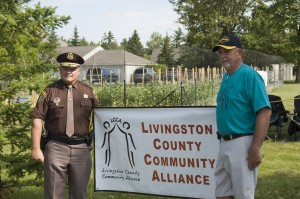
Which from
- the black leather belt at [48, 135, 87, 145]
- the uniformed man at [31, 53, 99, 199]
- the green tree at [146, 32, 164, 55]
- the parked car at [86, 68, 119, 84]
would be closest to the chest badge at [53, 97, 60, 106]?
the uniformed man at [31, 53, 99, 199]

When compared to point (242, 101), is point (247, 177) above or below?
below

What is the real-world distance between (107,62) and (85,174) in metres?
56.6

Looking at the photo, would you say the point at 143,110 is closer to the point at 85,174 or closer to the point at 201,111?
the point at 201,111

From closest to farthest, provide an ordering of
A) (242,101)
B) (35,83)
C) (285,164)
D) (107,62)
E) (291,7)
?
(242,101) < (35,83) < (285,164) < (291,7) < (107,62)

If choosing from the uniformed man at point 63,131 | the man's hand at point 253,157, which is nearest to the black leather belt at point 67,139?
the uniformed man at point 63,131

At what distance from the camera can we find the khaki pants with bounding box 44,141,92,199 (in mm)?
4305

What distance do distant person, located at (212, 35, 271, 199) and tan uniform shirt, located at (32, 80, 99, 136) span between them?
141 centimetres

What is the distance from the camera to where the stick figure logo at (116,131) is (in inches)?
206

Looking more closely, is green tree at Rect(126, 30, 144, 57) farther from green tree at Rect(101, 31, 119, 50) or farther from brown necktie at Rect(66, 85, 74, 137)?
brown necktie at Rect(66, 85, 74, 137)

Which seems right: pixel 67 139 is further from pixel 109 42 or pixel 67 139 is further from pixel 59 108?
pixel 109 42

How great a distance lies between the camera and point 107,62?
6050 centimetres

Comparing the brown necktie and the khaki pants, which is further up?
the brown necktie

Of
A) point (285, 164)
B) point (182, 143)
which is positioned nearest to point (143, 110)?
point (182, 143)

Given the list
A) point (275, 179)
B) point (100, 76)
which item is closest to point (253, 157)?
point (275, 179)
